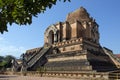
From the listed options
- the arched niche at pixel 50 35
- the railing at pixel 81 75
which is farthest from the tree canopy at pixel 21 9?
the arched niche at pixel 50 35

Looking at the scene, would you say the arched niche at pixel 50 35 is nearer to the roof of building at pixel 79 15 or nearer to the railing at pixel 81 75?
the roof of building at pixel 79 15

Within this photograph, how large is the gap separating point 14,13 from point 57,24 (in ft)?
115

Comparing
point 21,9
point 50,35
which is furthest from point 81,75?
point 50,35

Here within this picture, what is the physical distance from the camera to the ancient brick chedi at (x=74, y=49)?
28.3 meters

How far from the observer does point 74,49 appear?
3581cm

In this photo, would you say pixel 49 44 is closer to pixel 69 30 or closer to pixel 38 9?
A: pixel 69 30

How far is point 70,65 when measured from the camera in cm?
2900

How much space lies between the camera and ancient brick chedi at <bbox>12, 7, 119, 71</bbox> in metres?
28.3

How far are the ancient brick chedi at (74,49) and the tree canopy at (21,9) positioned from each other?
1836 centimetres

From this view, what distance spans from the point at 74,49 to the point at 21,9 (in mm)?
28588

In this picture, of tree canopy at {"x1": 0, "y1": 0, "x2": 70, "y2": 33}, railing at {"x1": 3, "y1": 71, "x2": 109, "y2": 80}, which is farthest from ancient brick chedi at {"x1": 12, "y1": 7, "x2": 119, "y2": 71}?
tree canopy at {"x1": 0, "y1": 0, "x2": 70, "y2": 33}

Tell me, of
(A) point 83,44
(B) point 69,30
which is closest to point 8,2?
(A) point 83,44

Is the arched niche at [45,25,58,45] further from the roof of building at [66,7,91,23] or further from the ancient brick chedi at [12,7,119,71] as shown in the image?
the roof of building at [66,7,91,23]

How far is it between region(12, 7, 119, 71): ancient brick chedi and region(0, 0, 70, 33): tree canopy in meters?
18.4
